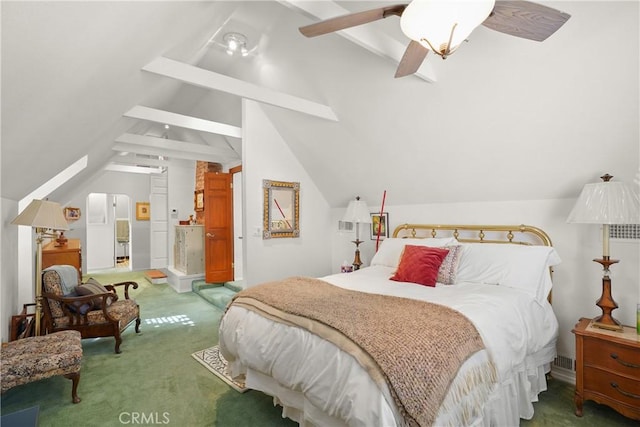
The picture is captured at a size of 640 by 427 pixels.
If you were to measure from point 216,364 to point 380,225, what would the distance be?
102 inches

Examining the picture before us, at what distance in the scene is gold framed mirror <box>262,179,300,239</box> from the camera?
4.55 metres

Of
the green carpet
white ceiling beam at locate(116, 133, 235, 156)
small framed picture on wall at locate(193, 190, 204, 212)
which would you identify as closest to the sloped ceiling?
white ceiling beam at locate(116, 133, 235, 156)

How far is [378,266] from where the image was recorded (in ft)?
11.8

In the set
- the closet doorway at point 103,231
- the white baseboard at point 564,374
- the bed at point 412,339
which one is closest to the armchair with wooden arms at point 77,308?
the bed at point 412,339

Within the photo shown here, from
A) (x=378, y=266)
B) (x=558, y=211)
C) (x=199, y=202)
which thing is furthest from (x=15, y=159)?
(x=199, y=202)

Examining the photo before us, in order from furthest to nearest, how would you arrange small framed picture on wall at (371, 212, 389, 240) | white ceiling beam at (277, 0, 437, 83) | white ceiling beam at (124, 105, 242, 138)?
small framed picture on wall at (371, 212, 389, 240)
white ceiling beam at (124, 105, 242, 138)
white ceiling beam at (277, 0, 437, 83)

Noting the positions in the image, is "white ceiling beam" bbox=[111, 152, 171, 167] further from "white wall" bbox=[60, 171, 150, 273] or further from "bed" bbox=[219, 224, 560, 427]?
"bed" bbox=[219, 224, 560, 427]

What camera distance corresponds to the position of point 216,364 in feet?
9.63

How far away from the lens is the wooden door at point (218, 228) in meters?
5.72

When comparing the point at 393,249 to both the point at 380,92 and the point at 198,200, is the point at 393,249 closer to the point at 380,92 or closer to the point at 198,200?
the point at 380,92

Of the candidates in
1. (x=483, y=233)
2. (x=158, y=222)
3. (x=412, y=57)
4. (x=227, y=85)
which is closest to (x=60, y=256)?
(x=227, y=85)

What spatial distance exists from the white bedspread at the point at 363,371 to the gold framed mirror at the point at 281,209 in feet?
6.82

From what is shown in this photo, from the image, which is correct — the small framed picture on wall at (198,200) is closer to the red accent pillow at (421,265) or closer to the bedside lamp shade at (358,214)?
the bedside lamp shade at (358,214)

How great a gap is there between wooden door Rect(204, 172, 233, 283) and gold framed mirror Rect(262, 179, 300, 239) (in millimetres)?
1692
